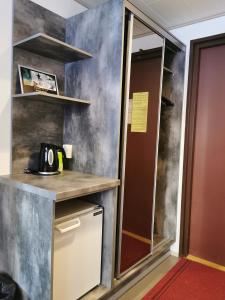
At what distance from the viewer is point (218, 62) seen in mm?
2354

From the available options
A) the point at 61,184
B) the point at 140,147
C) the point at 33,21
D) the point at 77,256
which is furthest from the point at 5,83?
the point at 77,256

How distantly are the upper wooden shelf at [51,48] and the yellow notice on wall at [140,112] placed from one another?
50 centimetres

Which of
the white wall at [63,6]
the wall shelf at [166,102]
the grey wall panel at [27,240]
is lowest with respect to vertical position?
the grey wall panel at [27,240]

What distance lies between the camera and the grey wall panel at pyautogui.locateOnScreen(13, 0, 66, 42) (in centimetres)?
171

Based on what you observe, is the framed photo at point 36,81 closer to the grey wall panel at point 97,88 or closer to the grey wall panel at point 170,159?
the grey wall panel at point 97,88

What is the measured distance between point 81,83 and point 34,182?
0.88 metres

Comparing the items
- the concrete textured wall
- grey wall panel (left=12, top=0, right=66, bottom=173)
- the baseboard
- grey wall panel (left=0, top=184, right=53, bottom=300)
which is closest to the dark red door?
the baseboard

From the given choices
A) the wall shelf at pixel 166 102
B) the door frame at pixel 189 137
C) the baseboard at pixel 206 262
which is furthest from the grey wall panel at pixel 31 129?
the baseboard at pixel 206 262

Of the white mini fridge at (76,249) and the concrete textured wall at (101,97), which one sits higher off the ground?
the concrete textured wall at (101,97)

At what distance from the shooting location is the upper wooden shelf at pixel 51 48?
5.11 ft

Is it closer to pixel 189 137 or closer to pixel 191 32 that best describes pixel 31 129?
pixel 189 137

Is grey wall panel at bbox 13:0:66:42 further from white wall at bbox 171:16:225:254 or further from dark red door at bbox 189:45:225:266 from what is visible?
dark red door at bbox 189:45:225:266

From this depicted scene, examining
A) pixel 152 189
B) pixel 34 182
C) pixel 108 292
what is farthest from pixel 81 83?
pixel 108 292

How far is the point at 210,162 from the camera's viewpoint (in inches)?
95.4
